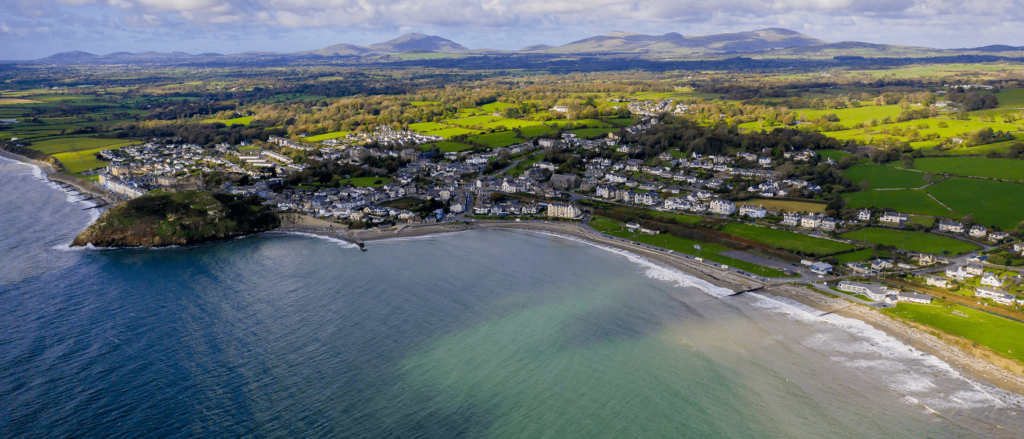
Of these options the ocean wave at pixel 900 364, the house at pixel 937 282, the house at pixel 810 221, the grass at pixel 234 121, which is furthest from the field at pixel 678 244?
the grass at pixel 234 121

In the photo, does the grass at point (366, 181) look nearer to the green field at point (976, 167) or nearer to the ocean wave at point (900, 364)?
the ocean wave at point (900, 364)

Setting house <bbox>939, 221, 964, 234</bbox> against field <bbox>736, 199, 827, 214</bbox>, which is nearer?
house <bbox>939, 221, 964, 234</bbox>

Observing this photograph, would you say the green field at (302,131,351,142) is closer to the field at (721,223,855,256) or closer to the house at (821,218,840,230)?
the field at (721,223,855,256)

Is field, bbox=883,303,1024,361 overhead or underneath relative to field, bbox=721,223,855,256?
underneath

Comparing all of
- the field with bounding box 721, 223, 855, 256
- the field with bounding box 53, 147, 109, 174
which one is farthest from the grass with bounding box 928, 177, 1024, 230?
the field with bounding box 53, 147, 109, 174

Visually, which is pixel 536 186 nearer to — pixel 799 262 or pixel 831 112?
pixel 799 262

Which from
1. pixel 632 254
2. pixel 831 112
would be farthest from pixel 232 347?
pixel 831 112

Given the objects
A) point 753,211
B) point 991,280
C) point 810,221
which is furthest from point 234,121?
point 991,280

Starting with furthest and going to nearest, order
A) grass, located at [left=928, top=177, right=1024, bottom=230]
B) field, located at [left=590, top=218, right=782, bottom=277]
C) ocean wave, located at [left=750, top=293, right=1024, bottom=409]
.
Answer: grass, located at [left=928, top=177, right=1024, bottom=230] → field, located at [left=590, top=218, right=782, bottom=277] → ocean wave, located at [left=750, top=293, right=1024, bottom=409]
